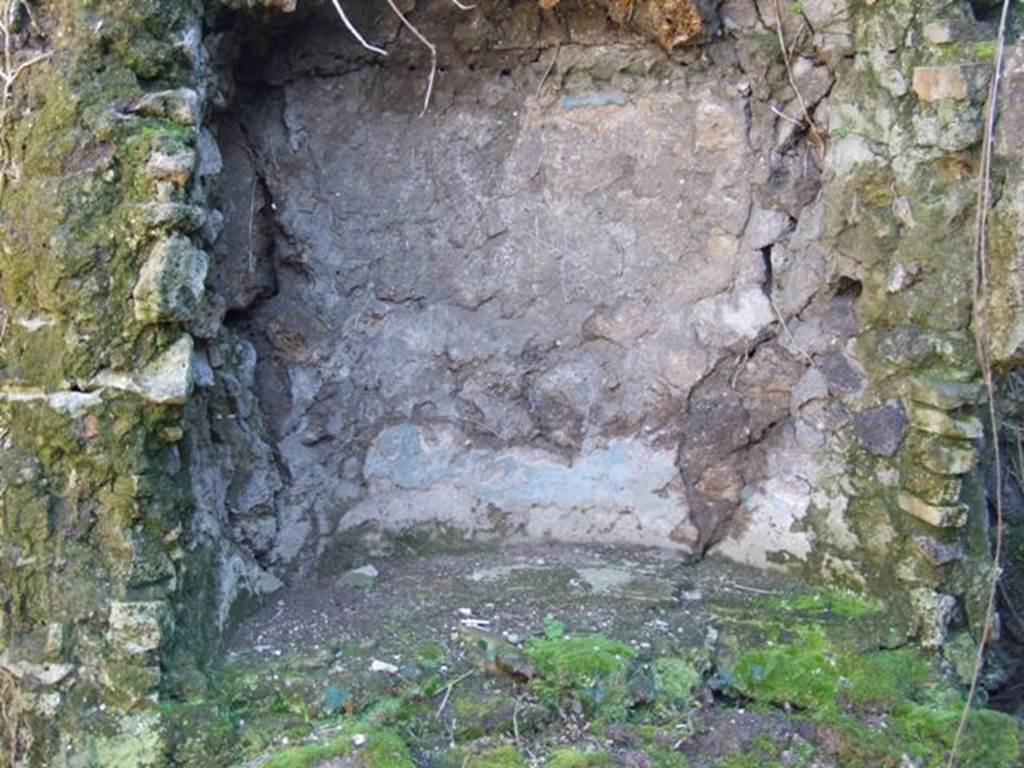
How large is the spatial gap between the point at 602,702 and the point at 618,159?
1533 millimetres

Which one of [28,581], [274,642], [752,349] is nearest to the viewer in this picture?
[28,581]

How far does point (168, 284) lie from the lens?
2564mm

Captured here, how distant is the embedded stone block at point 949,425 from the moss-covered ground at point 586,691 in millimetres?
490

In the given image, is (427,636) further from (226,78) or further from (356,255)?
(226,78)

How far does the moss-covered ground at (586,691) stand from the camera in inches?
101

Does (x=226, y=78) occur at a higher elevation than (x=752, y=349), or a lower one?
higher

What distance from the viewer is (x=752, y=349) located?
3.38 meters

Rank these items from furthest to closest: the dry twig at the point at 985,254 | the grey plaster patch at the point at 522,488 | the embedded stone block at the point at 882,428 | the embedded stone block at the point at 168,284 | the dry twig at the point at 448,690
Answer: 1. the grey plaster patch at the point at 522,488
2. the embedded stone block at the point at 882,428
3. the dry twig at the point at 985,254
4. the dry twig at the point at 448,690
5. the embedded stone block at the point at 168,284

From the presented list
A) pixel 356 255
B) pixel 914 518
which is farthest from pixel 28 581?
pixel 914 518

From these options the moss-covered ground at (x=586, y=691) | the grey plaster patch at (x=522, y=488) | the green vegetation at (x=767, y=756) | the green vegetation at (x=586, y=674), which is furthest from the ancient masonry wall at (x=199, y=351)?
the green vegetation at (x=586, y=674)

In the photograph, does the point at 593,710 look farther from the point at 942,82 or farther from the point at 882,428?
the point at 942,82

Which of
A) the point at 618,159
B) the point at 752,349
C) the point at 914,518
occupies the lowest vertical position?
the point at 914,518

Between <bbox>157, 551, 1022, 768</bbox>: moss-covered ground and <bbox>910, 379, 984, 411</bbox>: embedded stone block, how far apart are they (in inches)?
21.9

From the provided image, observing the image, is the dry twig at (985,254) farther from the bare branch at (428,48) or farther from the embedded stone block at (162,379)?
the embedded stone block at (162,379)
